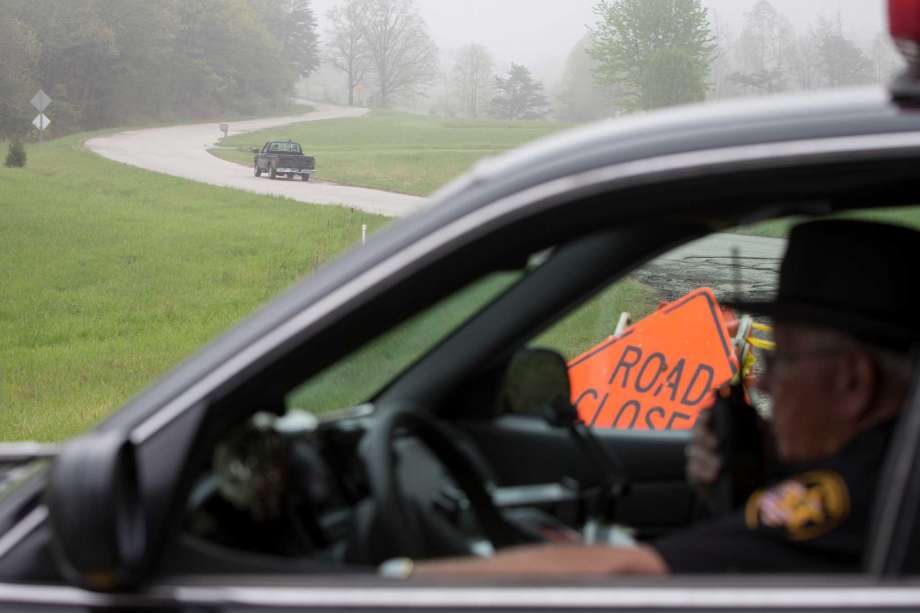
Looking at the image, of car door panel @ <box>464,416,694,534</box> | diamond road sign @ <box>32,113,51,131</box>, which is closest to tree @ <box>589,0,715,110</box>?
car door panel @ <box>464,416,694,534</box>

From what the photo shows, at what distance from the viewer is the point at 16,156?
21.7 meters

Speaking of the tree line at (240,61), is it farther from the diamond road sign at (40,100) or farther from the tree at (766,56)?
the tree at (766,56)

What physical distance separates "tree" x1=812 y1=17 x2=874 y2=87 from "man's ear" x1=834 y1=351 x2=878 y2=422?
9.65 ft

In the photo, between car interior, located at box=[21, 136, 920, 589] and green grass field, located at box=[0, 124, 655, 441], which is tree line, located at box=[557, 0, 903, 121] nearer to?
car interior, located at box=[21, 136, 920, 589]

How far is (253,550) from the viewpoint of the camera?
1560 mm

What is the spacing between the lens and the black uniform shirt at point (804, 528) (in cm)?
152

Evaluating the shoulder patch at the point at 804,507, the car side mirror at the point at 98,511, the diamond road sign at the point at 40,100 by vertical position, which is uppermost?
the diamond road sign at the point at 40,100

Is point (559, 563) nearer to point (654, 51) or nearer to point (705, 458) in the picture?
point (705, 458)

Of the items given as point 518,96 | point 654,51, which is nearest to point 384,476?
point 654,51

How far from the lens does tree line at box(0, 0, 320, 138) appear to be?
878 inches

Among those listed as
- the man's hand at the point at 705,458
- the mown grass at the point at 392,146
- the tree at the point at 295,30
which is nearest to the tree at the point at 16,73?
the mown grass at the point at 392,146

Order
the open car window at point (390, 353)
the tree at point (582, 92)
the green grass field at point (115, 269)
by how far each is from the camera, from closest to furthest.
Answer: the open car window at point (390, 353) → the tree at point (582, 92) → the green grass field at point (115, 269)

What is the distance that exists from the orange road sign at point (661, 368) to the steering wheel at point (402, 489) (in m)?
1.47

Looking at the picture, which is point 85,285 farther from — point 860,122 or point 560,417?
point 860,122
